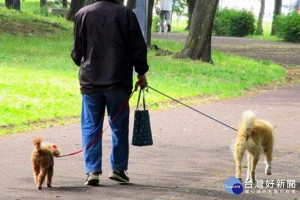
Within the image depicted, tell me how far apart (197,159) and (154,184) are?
1.58m

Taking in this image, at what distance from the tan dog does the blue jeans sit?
1128 millimetres

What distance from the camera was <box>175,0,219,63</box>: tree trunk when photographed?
860 inches

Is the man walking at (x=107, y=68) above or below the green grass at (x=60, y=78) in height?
above

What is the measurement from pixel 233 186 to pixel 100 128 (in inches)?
56.4

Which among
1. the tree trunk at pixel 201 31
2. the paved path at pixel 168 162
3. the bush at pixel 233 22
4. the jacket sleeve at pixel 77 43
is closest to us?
the paved path at pixel 168 162

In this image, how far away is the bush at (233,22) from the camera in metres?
43.3

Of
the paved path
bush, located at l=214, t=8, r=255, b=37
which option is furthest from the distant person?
the paved path

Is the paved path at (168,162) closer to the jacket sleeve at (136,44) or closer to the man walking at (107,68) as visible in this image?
the man walking at (107,68)

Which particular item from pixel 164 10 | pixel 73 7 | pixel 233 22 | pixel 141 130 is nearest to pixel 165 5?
pixel 164 10

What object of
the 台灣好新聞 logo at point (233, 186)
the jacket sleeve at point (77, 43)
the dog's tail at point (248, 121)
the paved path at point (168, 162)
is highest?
the jacket sleeve at point (77, 43)

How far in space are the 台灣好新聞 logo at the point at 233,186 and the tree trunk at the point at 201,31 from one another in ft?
47.6

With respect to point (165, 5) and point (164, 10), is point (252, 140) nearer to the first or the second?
point (164, 10)

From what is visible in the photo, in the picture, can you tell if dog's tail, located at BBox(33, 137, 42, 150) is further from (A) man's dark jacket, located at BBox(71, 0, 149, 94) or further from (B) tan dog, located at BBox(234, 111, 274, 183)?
(B) tan dog, located at BBox(234, 111, 274, 183)

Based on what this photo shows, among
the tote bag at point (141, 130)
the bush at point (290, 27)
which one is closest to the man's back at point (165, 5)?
the bush at point (290, 27)
